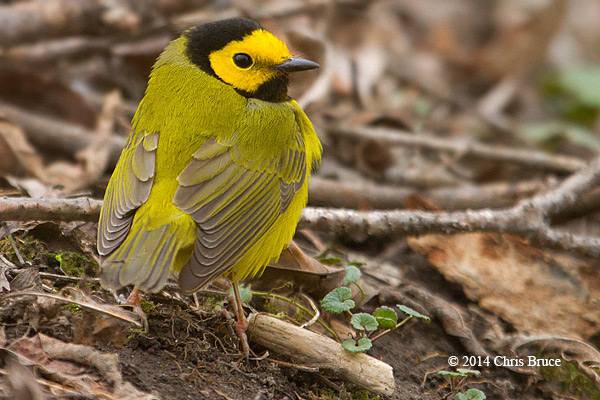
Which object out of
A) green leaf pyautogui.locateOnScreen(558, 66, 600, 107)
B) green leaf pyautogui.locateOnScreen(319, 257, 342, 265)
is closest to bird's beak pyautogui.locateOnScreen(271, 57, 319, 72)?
green leaf pyautogui.locateOnScreen(319, 257, 342, 265)

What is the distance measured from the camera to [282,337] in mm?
3072

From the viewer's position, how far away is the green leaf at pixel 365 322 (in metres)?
3.05

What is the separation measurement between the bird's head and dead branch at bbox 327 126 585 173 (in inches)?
90.6

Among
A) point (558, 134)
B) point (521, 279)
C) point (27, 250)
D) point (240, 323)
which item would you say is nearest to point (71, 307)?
point (27, 250)

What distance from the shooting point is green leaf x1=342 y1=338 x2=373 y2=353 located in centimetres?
296

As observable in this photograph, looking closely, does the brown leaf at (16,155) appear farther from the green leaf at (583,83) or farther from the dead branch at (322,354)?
the green leaf at (583,83)

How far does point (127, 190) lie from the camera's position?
10.5ft

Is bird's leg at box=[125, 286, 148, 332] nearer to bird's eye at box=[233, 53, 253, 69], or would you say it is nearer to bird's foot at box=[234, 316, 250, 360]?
bird's foot at box=[234, 316, 250, 360]

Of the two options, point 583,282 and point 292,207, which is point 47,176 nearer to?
point 292,207

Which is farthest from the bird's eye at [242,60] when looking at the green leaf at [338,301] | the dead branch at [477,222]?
the green leaf at [338,301]

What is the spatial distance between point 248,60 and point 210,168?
0.79m

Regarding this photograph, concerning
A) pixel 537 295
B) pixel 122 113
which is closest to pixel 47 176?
pixel 122 113

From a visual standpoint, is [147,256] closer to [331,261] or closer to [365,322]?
[365,322]

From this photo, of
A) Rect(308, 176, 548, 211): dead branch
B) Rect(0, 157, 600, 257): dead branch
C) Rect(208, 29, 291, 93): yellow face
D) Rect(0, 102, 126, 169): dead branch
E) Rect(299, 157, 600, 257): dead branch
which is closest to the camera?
Rect(0, 157, 600, 257): dead branch
